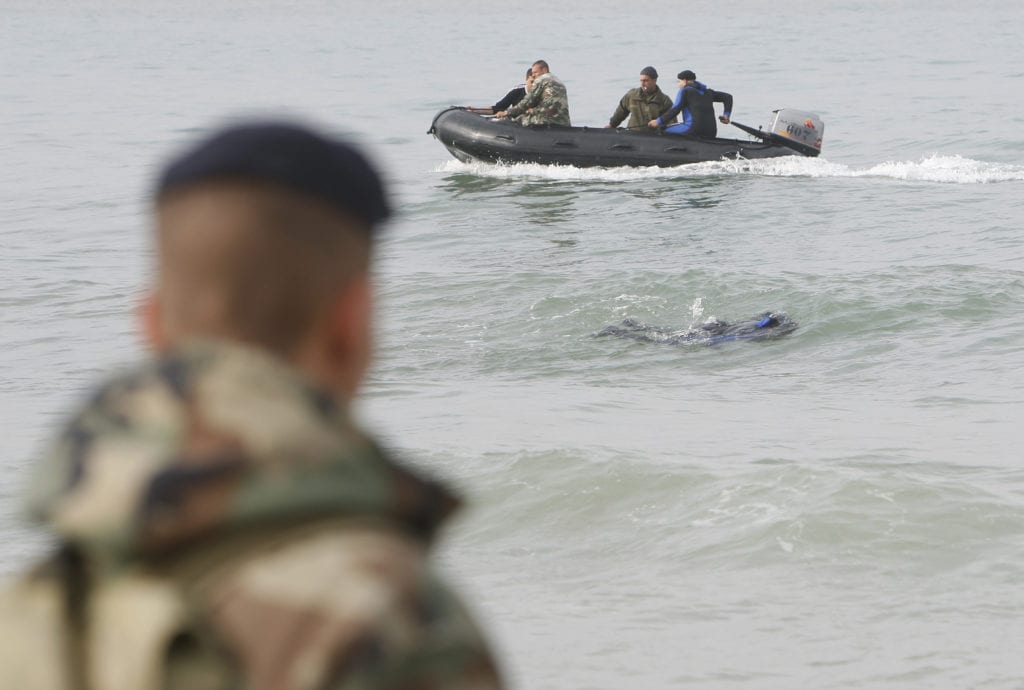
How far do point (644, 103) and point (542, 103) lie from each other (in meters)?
1.39

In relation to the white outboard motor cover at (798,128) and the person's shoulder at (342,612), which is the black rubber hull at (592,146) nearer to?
the white outboard motor cover at (798,128)

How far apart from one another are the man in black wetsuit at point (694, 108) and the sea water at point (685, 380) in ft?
1.89

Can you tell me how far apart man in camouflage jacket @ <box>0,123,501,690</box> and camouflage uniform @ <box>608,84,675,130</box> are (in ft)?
67.6

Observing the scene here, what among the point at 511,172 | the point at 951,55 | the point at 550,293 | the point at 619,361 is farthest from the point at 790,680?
the point at 951,55

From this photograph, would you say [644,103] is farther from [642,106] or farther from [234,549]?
[234,549]

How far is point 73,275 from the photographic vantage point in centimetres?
1728

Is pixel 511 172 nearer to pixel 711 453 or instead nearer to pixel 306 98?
pixel 711 453

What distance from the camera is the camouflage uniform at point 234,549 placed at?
3.35 feet

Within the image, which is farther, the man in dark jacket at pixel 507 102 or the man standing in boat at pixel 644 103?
the man in dark jacket at pixel 507 102

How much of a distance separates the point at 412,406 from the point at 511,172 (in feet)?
42.7

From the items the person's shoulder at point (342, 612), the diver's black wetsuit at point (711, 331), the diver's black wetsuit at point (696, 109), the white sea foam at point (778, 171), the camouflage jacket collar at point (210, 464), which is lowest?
the white sea foam at point (778, 171)

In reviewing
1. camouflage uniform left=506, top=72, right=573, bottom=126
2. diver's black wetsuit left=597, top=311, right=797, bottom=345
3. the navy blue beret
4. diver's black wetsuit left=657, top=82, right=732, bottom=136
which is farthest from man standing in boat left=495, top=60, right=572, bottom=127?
the navy blue beret

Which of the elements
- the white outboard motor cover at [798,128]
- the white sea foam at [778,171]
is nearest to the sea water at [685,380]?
the white sea foam at [778,171]

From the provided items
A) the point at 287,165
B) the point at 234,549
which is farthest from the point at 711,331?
the point at 234,549
